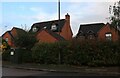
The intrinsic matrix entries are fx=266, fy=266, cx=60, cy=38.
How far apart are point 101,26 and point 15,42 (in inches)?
1245

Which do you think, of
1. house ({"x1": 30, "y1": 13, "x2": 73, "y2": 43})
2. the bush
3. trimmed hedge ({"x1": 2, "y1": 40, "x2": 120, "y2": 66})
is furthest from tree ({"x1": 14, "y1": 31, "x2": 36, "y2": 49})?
house ({"x1": 30, "y1": 13, "x2": 73, "y2": 43})

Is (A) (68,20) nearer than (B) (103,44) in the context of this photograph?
No

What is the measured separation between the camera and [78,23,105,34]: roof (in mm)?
61609

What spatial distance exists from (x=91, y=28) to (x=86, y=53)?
39.4 metres

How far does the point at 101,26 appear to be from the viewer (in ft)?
201

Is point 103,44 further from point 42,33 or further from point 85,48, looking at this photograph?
point 42,33

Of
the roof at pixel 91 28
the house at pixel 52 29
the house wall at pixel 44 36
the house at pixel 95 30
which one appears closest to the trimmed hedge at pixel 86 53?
the house at pixel 52 29

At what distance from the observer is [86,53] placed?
24859mm

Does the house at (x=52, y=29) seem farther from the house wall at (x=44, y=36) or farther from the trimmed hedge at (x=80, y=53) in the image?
the trimmed hedge at (x=80, y=53)

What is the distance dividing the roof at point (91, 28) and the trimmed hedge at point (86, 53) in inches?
1368

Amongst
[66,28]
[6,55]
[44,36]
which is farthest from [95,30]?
[6,55]

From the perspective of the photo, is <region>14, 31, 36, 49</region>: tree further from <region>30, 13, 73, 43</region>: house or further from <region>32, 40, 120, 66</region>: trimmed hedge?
<region>30, 13, 73, 43</region>: house

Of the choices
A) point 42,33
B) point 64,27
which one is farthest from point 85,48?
point 64,27

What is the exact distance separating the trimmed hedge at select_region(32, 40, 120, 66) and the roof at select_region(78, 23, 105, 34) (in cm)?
3474
